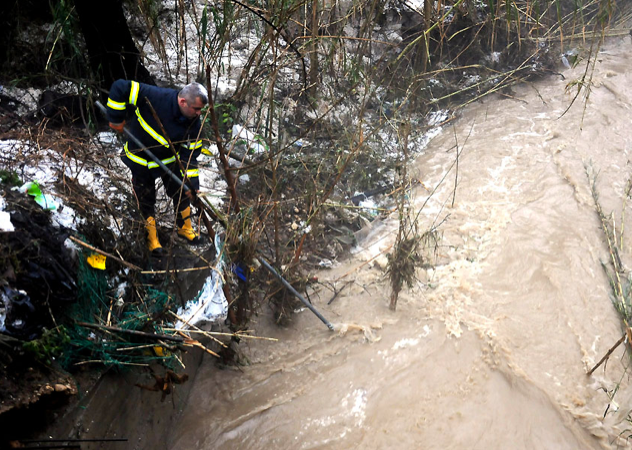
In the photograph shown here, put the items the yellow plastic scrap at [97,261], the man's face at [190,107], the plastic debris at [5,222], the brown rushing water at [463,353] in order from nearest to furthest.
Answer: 1. the plastic debris at [5,222]
2. the yellow plastic scrap at [97,261]
3. the man's face at [190,107]
4. the brown rushing water at [463,353]

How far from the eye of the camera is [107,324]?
8.53ft

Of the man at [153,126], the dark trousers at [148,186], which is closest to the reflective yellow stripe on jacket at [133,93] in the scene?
the man at [153,126]

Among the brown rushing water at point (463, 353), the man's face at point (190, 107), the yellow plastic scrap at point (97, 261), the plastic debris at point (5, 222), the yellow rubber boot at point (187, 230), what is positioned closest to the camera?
the plastic debris at point (5, 222)

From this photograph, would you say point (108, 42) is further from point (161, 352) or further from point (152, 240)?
point (161, 352)

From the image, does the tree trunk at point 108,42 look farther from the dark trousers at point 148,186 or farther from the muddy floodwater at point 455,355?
the muddy floodwater at point 455,355

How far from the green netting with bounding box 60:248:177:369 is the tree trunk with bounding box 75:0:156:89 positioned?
197 cm

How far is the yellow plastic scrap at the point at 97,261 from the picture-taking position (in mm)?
2776

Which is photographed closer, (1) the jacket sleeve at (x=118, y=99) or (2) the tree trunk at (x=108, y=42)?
(1) the jacket sleeve at (x=118, y=99)

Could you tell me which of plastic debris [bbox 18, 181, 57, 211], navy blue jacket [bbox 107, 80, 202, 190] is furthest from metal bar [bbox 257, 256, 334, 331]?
plastic debris [bbox 18, 181, 57, 211]

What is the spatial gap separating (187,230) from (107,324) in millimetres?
1096

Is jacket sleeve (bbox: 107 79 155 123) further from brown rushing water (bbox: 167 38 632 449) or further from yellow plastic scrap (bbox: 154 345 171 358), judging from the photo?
brown rushing water (bbox: 167 38 632 449)

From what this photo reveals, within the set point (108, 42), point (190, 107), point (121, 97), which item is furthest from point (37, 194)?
point (108, 42)

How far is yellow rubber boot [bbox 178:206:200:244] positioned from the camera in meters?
3.55

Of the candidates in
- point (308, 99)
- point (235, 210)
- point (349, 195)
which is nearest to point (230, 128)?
point (308, 99)
